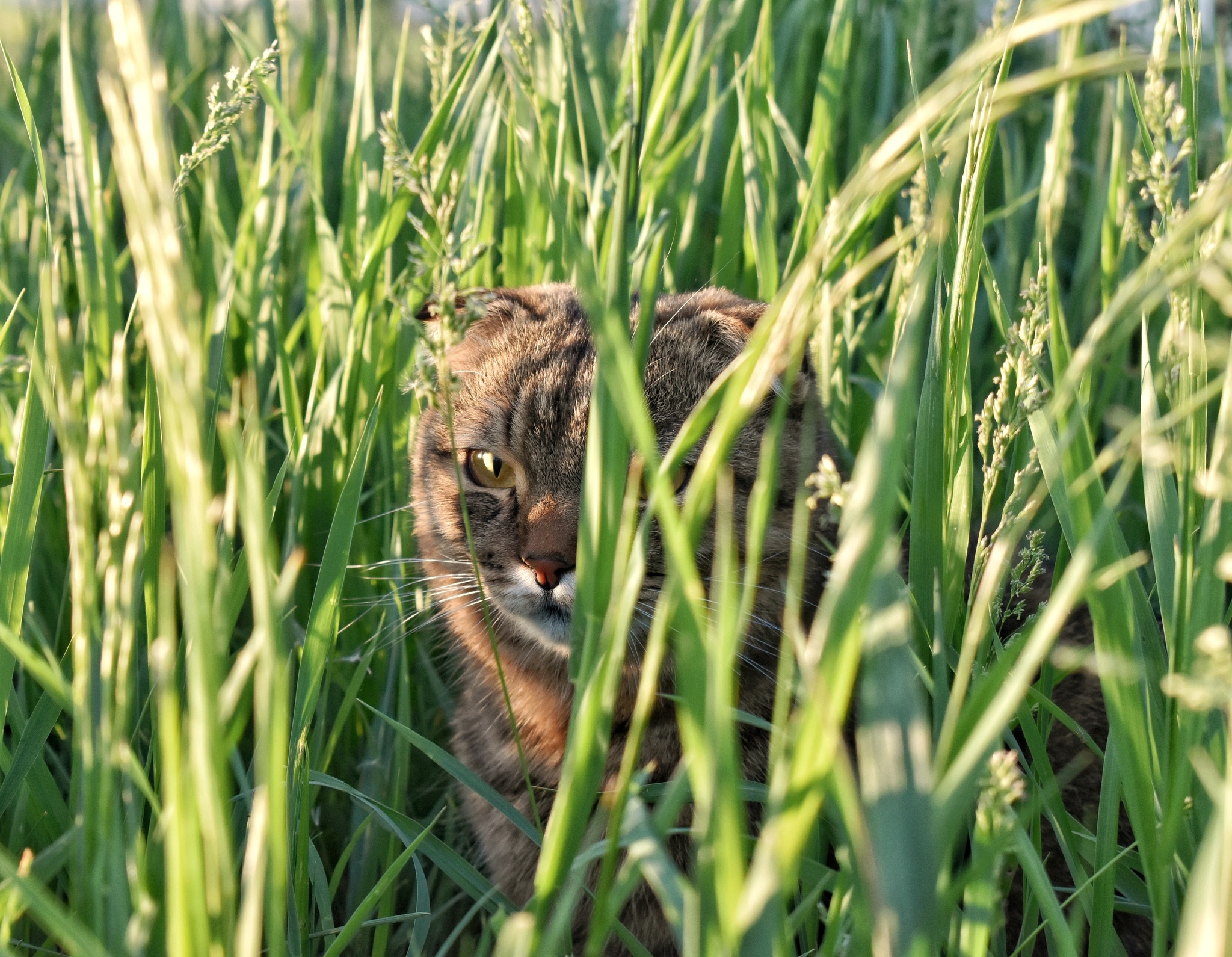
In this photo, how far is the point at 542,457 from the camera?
158 centimetres

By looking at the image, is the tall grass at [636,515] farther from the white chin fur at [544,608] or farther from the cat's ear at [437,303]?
the white chin fur at [544,608]

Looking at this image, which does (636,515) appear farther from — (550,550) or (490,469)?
(490,469)

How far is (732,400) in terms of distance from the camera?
65cm

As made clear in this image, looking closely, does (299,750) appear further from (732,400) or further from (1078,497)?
(1078,497)

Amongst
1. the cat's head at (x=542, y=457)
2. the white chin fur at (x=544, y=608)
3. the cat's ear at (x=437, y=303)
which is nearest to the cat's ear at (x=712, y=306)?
the cat's head at (x=542, y=457)

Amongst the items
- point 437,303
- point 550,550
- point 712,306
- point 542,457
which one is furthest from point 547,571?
point 437,303

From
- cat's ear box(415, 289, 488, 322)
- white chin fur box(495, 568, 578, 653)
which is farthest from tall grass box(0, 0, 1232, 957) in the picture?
white chin fur box(495, 568, 578, 653)

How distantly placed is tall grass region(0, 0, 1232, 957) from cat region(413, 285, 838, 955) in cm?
8

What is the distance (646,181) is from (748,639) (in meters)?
0.70

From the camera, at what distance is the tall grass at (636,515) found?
2.00 feet

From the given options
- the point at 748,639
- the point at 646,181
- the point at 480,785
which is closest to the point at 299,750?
the point at 480,785

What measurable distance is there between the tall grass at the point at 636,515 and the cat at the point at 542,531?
0.08m

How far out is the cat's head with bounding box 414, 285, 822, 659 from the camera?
148 cm

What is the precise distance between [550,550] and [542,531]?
0.15 ft
